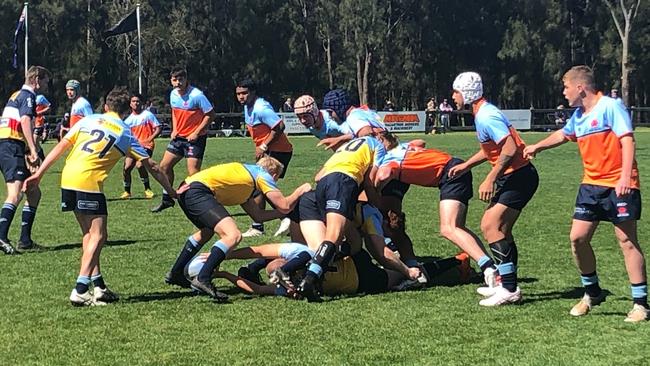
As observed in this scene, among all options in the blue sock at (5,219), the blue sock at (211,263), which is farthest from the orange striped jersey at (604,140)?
the blue sock at (5,219)

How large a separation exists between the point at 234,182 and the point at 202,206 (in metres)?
0.37

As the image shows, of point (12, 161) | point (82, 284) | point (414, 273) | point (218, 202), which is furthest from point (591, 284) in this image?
point (12, 161)

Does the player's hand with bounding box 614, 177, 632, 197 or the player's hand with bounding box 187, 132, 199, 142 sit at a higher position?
the player's hand with bounding box 187, 132, 199, 142

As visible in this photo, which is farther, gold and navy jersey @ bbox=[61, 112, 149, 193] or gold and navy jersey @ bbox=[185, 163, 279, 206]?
gold and navy jersey @ bbox=[185, 163, 279, 206]

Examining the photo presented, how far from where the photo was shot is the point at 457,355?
553 centimetres

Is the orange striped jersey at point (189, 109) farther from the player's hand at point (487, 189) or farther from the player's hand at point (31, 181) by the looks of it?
the player's hand at point (487, 189)

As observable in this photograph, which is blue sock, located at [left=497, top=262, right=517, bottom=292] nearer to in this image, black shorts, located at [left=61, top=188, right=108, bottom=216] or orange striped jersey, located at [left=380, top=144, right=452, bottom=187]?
orange striped jersey, located at [left=380, top=144, right=452, bottom=187]

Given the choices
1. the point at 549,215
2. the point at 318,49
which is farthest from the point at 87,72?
the point at 549,215

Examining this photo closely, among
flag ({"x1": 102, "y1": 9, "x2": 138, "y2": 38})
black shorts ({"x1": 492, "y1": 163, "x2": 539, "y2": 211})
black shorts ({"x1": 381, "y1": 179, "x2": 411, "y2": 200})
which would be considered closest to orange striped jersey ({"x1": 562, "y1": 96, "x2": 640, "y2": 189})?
black shorts ({"x1": 492, "y1": 163, "x2": 539, "y2": 211})

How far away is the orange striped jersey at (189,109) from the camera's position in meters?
13.1

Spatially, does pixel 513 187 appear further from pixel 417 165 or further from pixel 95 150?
pixel 95 150

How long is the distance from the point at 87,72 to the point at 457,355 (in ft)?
187

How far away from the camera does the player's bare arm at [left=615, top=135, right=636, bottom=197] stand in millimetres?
6090

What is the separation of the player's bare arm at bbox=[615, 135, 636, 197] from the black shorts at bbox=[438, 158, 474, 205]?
163 centimetres
